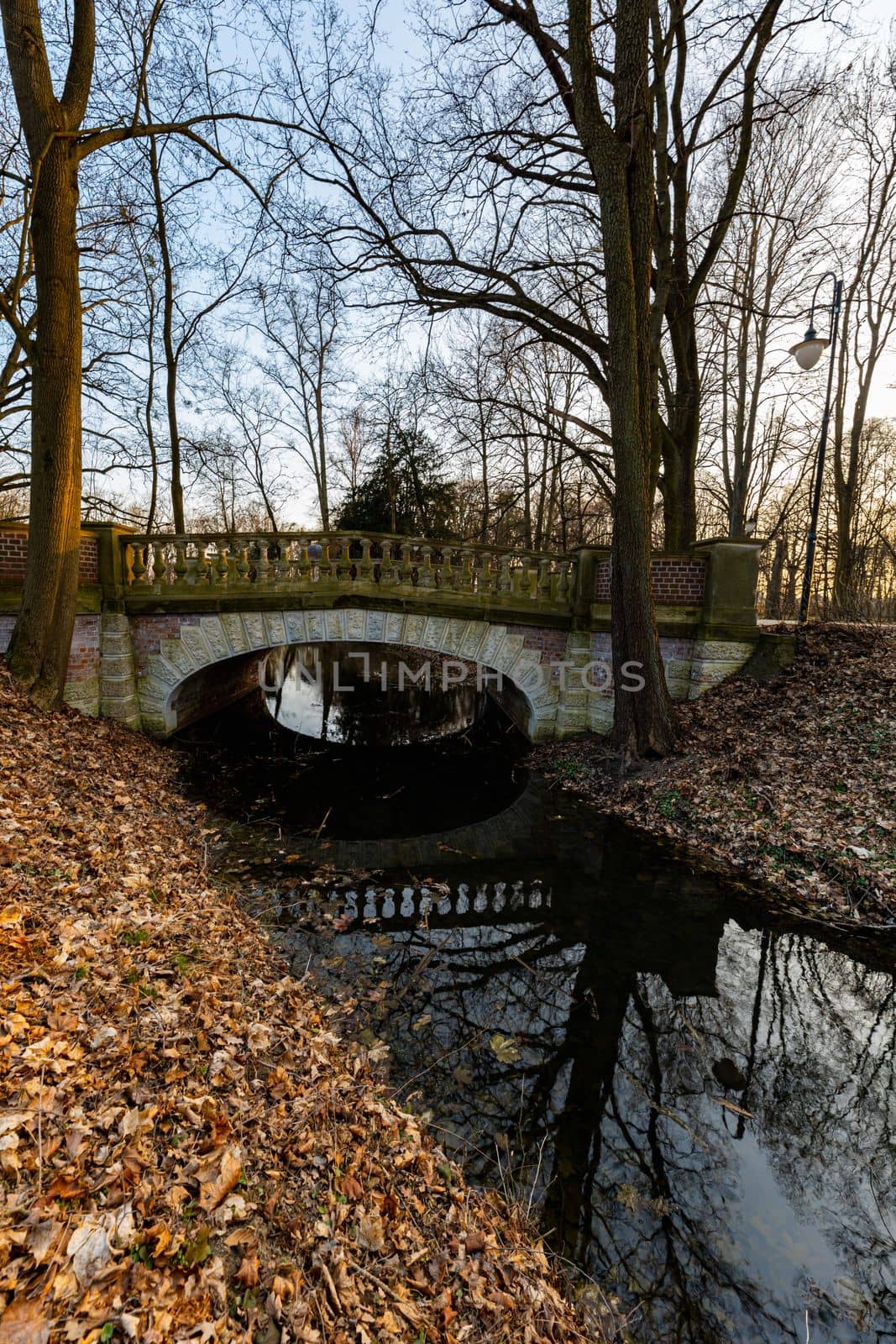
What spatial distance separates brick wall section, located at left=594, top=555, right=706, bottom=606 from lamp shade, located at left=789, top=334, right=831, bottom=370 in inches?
114

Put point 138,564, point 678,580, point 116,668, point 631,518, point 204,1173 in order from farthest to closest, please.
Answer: point 138,564 → point 116,668 → point 678,580 → point 631,518 → point 204,1173

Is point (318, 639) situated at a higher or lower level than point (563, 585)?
lower

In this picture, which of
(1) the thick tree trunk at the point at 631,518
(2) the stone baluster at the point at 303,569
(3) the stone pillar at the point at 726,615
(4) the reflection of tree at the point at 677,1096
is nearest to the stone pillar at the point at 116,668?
(2) the stone baluster at the point at 303,569

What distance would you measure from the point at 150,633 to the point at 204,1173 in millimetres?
8560

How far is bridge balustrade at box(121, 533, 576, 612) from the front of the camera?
30.2ft

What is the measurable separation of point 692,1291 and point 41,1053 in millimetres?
2681

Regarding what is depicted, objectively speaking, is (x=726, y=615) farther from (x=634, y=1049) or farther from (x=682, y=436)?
(x=634, y=1049)

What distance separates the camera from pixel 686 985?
413 centimetres

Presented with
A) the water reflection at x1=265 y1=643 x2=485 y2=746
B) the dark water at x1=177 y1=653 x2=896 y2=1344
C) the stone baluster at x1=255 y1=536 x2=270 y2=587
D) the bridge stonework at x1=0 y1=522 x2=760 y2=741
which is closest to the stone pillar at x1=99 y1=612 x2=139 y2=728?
the bridge stonework at x1=0 y1=522 x2=760 y2=741

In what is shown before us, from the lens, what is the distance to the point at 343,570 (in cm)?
962

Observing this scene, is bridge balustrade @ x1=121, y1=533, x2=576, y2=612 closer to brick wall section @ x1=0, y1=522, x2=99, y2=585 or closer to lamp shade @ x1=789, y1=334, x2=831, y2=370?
brick wall section @ x1=0, y1=522, x2=99, y2=585

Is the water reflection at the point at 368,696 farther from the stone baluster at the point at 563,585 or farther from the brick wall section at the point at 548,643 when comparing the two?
the stone baluster at the point at 563,585

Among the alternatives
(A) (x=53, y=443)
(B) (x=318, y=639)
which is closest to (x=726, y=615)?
(B) (x=318, y=639)

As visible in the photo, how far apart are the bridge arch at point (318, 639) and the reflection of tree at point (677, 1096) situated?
504 centimetres
